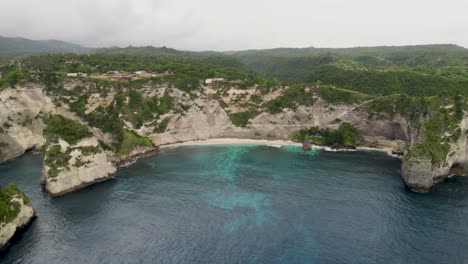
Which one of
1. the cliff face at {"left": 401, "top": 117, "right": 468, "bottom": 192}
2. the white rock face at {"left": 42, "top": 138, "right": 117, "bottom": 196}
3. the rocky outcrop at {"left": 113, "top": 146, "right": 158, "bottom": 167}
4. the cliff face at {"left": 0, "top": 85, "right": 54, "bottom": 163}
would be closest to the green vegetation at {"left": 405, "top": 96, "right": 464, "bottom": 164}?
the cliff face at {"left": 401, "top": 117, "right": 468, "bottom": 192}

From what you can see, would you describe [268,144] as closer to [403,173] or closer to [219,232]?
[403,173]

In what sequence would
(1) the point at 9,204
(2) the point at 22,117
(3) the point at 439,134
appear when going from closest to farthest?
1. (1) the point at 9,204
2. (3) the point at 439,134
3. (2) the point at 22,117

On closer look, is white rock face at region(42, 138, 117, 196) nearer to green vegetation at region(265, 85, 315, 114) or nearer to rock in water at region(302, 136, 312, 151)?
rock in water at region(302, 136, 312, 151)

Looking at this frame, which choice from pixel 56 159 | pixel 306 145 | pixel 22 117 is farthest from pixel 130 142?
pixel 306 145

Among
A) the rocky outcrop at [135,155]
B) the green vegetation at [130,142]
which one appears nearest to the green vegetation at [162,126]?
the green vegetation at [130,142]

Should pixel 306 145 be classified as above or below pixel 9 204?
below

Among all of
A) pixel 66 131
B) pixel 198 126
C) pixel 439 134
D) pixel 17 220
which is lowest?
pixel 17 220

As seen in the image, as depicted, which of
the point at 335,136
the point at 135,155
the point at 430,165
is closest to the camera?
the point at 430,165

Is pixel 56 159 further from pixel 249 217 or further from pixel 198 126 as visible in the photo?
pixel 198 126
